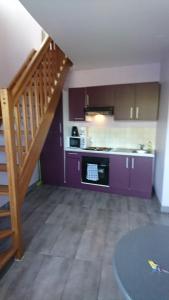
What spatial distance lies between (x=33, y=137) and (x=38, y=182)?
6.80 feet

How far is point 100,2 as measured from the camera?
5.28ft

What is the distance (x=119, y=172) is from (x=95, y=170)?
0.49 meters

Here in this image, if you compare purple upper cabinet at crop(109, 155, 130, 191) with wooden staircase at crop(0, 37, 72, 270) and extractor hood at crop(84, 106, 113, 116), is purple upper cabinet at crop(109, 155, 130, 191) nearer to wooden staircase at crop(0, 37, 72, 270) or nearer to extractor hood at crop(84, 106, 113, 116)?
extractor hood at crop(84, 106, 113, 116)

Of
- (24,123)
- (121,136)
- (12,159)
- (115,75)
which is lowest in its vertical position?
(12,159)

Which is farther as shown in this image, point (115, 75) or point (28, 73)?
point (115, 75)

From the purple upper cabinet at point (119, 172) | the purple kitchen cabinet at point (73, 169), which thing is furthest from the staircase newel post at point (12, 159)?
the purple upper cabinet at point (119, 172)

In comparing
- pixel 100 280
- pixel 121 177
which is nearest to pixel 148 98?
pixel 121 177

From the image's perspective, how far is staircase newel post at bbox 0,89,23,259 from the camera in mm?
1610

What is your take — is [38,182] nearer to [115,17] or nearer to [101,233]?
[101,233]

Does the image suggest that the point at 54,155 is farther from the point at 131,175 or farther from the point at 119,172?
the point at 131,175

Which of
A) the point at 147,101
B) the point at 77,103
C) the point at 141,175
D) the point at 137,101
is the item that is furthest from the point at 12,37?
the point at 141,175

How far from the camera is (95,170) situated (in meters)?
3.62

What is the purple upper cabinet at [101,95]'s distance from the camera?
3445 mm

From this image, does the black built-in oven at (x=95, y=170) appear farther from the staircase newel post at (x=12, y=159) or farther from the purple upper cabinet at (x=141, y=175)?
the staircase newel post at (x=12, y=159)
